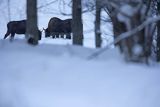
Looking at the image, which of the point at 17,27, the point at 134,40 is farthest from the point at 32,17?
the point at 17,27

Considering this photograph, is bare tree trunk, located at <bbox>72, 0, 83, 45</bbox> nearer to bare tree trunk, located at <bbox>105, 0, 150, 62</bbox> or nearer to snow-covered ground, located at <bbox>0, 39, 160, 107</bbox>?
snow-covered ground, located at <bbox>0, 39, 160, 107</bbox>

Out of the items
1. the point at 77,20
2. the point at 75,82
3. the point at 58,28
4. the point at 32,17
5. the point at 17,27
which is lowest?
the point at 58,28

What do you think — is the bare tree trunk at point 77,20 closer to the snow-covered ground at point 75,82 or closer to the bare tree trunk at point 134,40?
the snow-covered ground at point 75,82

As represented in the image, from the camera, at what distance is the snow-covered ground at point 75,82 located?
14.3 ft

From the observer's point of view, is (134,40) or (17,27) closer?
(134,40)

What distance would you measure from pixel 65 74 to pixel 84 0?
715 centimetres

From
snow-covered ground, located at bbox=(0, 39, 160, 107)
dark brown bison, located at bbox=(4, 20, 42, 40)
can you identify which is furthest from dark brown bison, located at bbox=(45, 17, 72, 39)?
snow-covered ground, located at bbox=(0, 39, 160, 107)

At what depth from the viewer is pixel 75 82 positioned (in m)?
4.79

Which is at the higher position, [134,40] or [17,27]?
[134,40]

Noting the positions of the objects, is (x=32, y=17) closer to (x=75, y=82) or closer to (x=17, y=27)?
(x=75, y=82)

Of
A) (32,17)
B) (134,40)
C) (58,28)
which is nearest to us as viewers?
(134,40)

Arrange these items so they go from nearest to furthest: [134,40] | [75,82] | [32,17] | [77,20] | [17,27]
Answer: [75,82] → [134,40] → [32,17] → [77,20] → [17,27]

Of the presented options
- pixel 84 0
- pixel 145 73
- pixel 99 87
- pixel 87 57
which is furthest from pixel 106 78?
pixel 84 0

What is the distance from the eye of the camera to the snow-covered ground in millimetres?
4367
